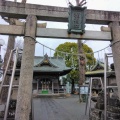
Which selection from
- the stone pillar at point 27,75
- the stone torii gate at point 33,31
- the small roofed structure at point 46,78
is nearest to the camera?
the stone pillar at point 27,75

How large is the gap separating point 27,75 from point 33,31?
4.13ft

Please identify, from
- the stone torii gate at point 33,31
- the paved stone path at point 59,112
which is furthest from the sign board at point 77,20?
the paved stone path at point 59,112

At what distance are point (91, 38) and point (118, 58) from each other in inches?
38.9

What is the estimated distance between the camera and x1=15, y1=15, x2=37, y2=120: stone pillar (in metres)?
4.13

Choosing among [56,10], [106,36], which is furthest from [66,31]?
[106,36]

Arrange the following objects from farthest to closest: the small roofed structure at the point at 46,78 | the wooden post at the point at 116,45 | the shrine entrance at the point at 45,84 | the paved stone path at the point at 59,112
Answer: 1. the shrine entrance at the point at 45,84
2. the small roofed structure at the point at 46,78
3. the paved stone path at the point at 59,112
4. the wooden post at the point at 116,45

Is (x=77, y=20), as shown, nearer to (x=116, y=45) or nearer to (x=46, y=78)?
(x=116, y=45)

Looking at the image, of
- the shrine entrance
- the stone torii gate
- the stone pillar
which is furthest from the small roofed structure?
the stone pillar

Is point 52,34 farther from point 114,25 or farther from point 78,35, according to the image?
point 114,25

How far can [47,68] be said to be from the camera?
21766mm

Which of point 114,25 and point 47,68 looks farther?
point 47,68

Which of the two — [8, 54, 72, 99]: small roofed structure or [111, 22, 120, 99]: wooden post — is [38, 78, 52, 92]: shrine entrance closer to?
[8, 54, 72, 99]: small roofed structure

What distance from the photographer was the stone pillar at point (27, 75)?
163 inches

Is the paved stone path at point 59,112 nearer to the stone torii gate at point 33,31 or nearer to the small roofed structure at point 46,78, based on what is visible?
the stone torii gate at point 33,31
